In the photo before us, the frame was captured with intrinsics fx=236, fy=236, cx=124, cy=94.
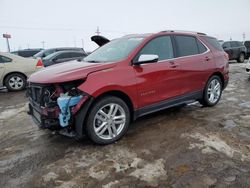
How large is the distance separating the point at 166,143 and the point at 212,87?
2.52 m

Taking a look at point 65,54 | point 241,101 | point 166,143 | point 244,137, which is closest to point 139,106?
point 166,143

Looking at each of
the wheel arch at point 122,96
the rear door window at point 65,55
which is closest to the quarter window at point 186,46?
the wheel arch at point 122,96

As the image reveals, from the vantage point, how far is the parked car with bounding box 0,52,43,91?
842 centimetres

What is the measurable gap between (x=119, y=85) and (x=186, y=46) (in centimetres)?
202

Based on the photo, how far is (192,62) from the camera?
481 centimetres

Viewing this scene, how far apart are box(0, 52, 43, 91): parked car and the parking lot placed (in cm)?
405

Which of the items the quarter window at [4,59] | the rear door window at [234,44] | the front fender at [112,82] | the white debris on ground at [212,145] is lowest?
the white debris on ground at [212,145]

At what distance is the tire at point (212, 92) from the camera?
17.4ft

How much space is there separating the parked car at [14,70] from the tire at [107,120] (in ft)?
20.3

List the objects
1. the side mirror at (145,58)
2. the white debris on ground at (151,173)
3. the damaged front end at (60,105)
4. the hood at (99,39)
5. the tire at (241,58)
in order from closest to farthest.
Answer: the white debris on ground at (151,173), the damaged front end at (60,105), the side mirror at (145,58), the hood at (99,39), the tire at (241,58)

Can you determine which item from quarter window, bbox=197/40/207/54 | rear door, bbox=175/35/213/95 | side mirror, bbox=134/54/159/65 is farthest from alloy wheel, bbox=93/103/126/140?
quarter window, bbox=197/40/207/54

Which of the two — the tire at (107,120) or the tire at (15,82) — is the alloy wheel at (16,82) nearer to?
the tire at (15,82)

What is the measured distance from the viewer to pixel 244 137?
12.4 ft

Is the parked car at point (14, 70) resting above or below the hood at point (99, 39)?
below
